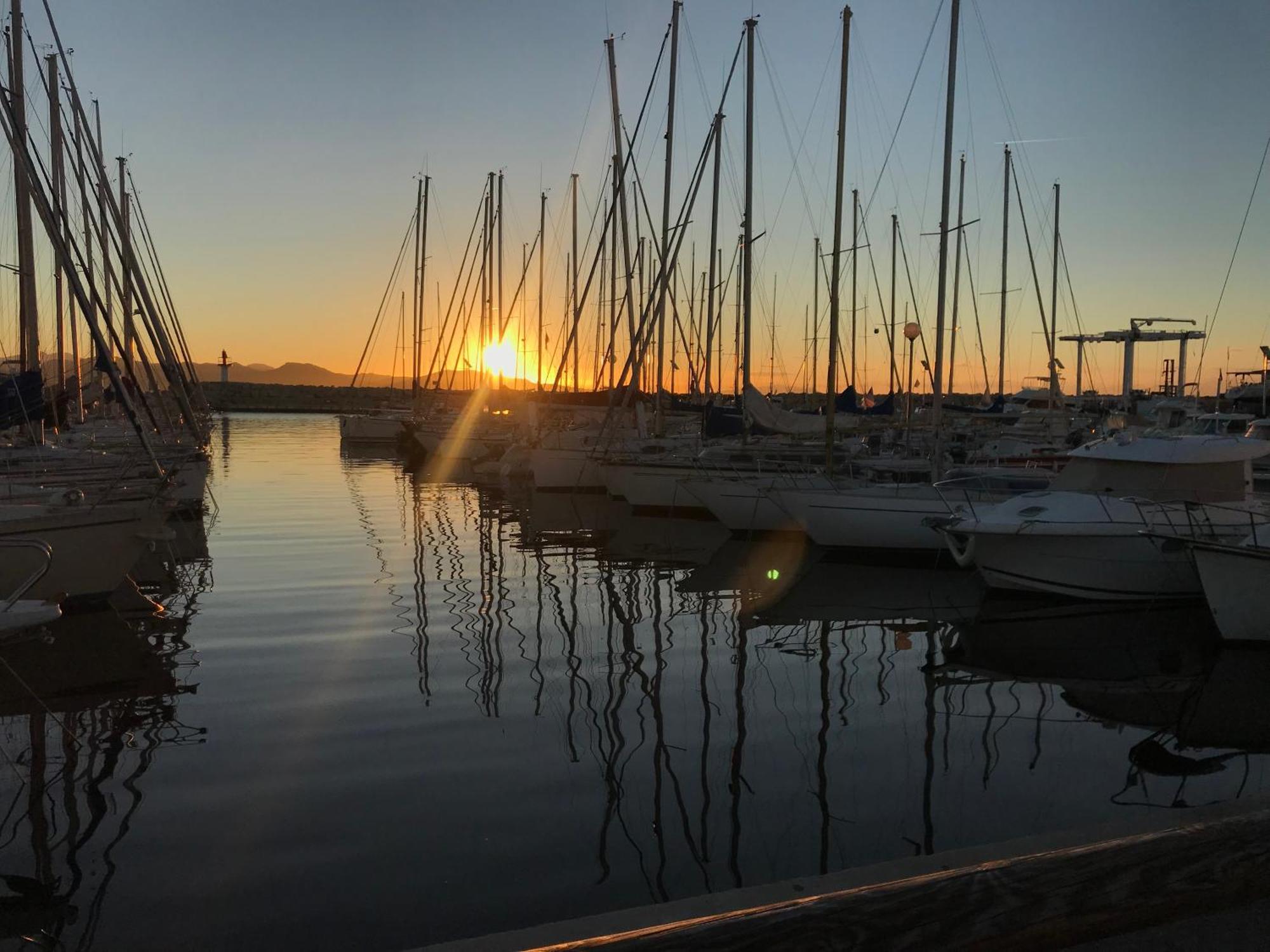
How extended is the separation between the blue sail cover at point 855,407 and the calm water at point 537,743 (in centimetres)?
1670

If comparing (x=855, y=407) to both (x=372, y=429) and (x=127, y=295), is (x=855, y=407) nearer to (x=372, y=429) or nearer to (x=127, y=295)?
(x=127, y=295)

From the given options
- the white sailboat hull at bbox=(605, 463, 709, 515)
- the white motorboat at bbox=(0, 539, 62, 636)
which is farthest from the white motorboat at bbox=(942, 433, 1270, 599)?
the white motorboat at bbox=(0, 539, 62, 636)

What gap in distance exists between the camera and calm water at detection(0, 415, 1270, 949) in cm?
595

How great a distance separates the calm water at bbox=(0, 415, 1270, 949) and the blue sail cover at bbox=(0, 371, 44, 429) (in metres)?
5.20

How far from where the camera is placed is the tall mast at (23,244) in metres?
21.0

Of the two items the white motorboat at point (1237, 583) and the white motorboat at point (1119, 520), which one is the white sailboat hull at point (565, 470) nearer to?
the white motorboat at point (1119, 520)

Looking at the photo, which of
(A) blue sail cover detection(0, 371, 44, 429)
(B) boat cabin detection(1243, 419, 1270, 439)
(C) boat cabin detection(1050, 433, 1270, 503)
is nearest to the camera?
(C) boat cabin detection(1050, 433, 1270, 503)

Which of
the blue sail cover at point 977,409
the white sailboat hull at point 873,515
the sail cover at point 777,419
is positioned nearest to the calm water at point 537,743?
the white sailboat hull at point 873,515

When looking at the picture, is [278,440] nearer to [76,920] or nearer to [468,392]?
[468,392]

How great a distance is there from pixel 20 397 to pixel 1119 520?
59.0ft

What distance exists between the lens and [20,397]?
60.4 feet

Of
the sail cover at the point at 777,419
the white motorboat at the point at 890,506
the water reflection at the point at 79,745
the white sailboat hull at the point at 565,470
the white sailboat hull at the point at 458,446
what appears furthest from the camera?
the white sailboat hull at the point at 458,446

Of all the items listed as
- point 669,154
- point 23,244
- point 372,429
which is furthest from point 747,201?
point 372,429

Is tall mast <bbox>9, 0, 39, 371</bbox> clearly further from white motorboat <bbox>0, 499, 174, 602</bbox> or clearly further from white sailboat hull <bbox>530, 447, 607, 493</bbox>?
white sailboat hull <bbox>530, 447, 607, 493</bbox>
